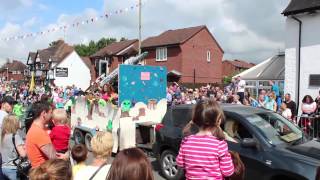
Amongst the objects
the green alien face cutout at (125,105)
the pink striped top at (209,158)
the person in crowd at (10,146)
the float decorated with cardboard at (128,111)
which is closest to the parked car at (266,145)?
the pink striped top at (209,158)

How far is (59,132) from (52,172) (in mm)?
3181

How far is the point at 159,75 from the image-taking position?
1287cm

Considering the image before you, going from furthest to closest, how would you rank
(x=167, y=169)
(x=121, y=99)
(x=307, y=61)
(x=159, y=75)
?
1. (x=307, y=61)
2. (x=159, y=75)
3. (x=121, y=99)
4. (x=167, y=169)

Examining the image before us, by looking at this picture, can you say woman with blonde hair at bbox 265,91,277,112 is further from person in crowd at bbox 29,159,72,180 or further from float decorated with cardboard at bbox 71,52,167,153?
person in crowd at bbox 29,159,72,180

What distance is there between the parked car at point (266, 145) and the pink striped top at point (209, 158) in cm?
218

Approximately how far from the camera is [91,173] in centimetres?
360

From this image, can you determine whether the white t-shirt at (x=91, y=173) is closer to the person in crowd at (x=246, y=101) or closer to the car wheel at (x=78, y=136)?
the car wheel at (x=78, y=136)

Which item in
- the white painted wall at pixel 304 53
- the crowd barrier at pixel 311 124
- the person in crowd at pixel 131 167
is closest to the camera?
the person in crowd at pixel 131 167

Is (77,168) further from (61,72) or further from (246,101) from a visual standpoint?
(61,72)

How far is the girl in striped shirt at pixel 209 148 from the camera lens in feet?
11.8

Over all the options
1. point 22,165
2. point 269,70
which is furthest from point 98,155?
point 269,70

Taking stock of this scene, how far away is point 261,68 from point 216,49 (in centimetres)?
2787

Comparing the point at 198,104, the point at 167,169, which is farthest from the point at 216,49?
the point at 198,104

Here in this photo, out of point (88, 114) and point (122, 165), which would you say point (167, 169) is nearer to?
point (88, 114)
